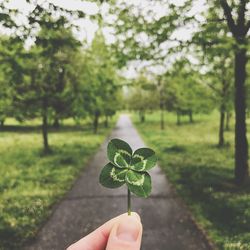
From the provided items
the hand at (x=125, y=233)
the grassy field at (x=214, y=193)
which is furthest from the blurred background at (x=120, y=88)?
the hand at (x=125, y=233)

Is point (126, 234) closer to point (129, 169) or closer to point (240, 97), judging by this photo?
point (129, 169)

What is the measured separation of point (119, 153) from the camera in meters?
1.60

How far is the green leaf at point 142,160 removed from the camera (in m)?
1.62

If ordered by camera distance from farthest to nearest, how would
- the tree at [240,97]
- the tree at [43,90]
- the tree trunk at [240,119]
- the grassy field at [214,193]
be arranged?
the tree at [43,90] → the tree trunk at [240,119] → the tree at [240,97] → the grassy field at [214,193]

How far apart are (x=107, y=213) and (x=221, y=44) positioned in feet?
17.5

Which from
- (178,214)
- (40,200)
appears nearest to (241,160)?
(178,214)

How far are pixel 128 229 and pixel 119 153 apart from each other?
0.38 m

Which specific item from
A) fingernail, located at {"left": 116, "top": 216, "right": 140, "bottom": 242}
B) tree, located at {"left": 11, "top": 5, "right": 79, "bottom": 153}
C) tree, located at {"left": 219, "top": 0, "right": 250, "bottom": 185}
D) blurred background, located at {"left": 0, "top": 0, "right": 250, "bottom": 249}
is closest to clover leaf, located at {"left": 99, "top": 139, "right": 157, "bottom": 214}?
fingernail, located at {"left": 116, "top": 216, "right": 140, "bottom": 242}

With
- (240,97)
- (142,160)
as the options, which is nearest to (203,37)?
(240,97)

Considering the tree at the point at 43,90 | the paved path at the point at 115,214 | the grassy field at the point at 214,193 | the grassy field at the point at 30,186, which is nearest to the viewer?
the paved path at the point at 115,214

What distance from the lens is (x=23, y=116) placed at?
61.4 ft

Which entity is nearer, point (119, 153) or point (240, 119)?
point (119, 153)

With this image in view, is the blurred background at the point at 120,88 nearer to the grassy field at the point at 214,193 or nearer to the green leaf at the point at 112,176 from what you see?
the grassy field at the point at 214,193

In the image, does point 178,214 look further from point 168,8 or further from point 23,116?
point 23,116
